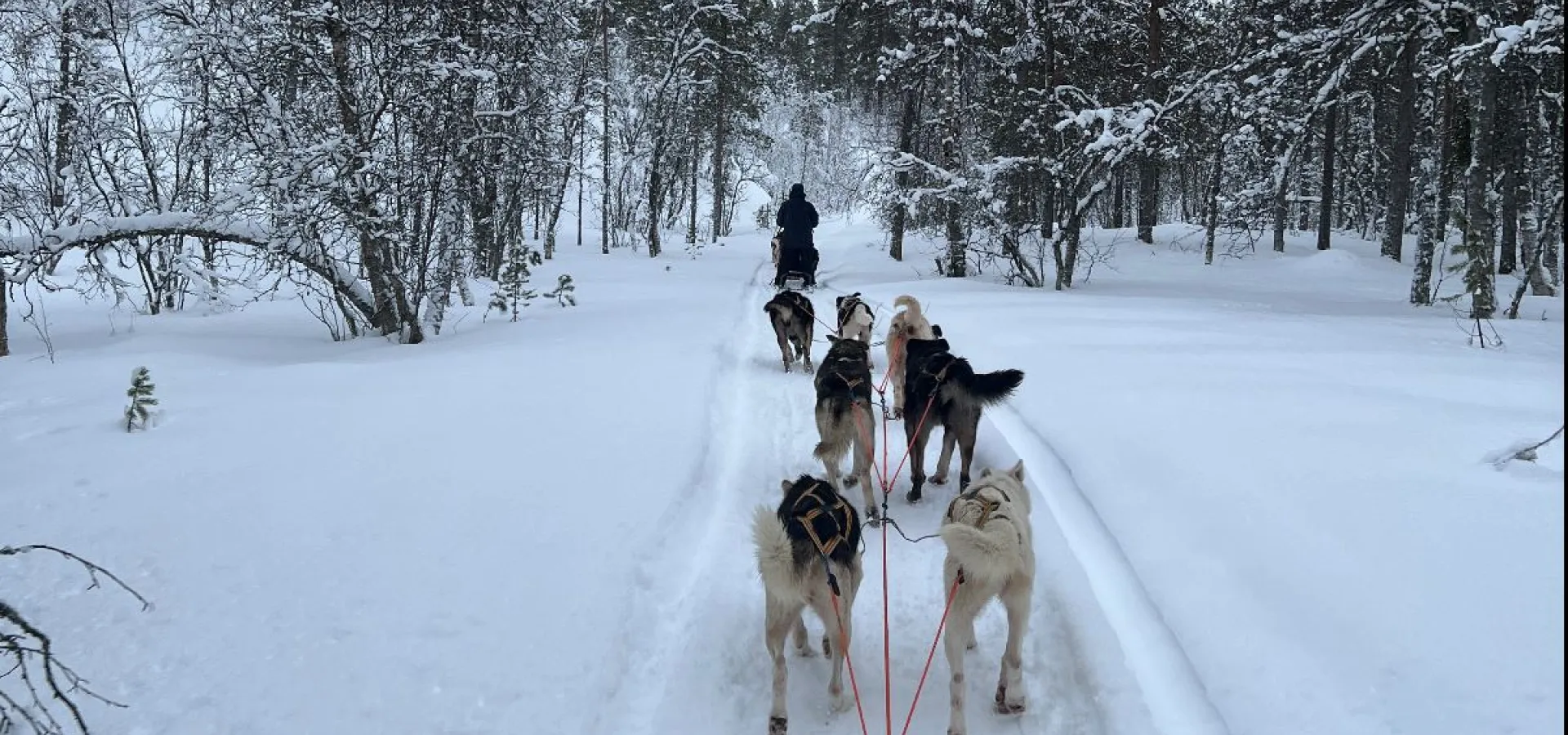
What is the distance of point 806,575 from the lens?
318cm

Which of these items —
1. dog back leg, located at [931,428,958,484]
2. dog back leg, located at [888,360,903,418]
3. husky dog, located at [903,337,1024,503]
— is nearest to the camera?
husky dog, located at [903,337,1024,503]

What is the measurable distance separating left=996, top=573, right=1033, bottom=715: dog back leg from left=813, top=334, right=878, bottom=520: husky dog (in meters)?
1.90

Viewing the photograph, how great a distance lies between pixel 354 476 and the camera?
487cm

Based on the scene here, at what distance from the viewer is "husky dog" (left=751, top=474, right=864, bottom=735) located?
10.2ft

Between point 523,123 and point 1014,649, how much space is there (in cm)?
1361

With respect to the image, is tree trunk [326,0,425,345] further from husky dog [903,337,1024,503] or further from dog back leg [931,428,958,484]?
dog back leg [931,428,958,484]

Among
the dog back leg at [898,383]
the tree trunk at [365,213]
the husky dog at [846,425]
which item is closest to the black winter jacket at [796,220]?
the tree trunk at [365,213]

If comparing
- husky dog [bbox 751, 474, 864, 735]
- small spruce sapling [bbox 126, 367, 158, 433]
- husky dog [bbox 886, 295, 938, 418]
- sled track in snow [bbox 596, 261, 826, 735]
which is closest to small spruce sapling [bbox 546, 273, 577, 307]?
sled track in snow [bbox 596, 261, 826, 735]

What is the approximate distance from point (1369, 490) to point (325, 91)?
10582 mm

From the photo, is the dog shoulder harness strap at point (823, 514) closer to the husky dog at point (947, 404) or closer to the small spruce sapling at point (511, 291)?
the husky dog at point (947, 404)

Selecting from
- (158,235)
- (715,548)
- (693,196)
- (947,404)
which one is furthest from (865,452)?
(693,196)

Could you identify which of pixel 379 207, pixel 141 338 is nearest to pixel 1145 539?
pixel 379 207

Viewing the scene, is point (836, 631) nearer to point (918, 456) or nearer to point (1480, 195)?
point (918, 456)

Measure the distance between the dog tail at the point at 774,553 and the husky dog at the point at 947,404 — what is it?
2.37 m
